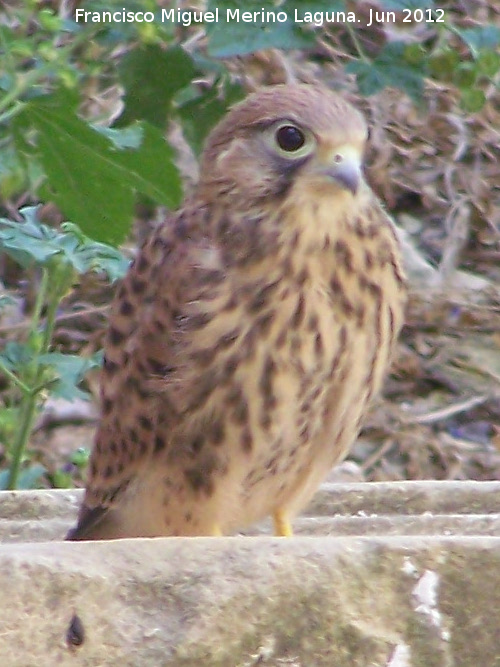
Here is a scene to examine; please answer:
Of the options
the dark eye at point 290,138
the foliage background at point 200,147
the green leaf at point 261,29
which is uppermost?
the green leaf at point 261,29

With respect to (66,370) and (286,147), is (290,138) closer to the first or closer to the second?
(286,147)

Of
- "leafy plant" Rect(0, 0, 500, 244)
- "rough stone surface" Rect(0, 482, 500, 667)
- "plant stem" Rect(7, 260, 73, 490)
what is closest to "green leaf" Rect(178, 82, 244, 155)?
"leafy plant" Rect(0, 0, 500, 244)

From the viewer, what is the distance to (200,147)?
299 centimetres

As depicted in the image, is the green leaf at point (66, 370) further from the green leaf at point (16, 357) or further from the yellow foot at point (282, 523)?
the yellow foot at point (282, 523)

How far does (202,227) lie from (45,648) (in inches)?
44.8

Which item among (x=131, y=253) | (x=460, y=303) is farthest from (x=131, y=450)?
(x=460, y=303)

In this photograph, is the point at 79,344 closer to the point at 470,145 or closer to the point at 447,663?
the point at 470,145

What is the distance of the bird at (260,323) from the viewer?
2.50m

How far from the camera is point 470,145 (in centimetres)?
570

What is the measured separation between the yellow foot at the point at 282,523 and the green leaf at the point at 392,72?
33.0 inches

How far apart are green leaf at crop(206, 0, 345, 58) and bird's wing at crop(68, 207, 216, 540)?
0.29m

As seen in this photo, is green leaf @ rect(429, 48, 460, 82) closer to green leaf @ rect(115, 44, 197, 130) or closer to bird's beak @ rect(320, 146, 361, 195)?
green leaf @ rect(115, 44, 197, 130)

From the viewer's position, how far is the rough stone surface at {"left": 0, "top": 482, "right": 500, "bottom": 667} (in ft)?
5.35

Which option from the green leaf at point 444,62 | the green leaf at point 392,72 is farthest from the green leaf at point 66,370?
the green leaf at point 444,62
